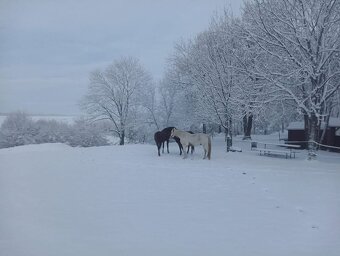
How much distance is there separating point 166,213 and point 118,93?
3722 centimetres

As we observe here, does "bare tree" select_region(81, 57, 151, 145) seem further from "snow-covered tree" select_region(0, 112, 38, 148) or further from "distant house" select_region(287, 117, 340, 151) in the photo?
"distant house" select_region(287, 117, 340, 151)

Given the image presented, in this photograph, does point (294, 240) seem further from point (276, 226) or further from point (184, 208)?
point (184, 208)

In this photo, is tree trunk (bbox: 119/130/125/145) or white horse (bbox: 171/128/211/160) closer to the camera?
white horse (bbox: 171/128/211/160)

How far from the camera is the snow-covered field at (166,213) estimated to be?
4922 mm

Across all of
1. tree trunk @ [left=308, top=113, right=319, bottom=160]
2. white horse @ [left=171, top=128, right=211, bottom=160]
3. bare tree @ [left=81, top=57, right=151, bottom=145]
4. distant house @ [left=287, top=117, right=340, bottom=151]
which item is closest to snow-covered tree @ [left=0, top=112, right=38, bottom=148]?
bare tree @ [left=81, top=57, right=151, bottom=145]

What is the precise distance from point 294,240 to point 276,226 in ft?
1.88

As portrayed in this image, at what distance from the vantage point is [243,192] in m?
8.20

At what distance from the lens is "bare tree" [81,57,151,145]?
42.3 m

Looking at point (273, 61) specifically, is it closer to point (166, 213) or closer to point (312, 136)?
point (312, 136)

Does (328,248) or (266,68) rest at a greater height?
(266,68)

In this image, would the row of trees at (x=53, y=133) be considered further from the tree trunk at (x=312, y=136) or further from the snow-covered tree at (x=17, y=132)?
the tree trunk at (x=312, y=136)

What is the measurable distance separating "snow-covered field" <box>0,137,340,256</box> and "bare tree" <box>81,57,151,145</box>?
3170cm

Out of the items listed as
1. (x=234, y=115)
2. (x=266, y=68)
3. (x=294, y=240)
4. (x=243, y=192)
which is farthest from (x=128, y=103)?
(x=294, y=240)

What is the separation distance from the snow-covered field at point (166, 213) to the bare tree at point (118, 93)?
1248 inches
